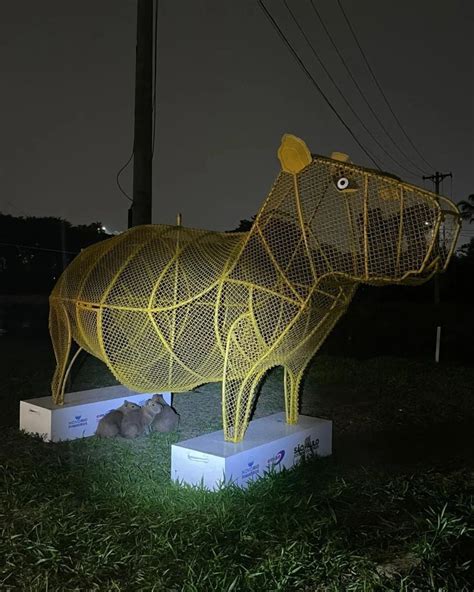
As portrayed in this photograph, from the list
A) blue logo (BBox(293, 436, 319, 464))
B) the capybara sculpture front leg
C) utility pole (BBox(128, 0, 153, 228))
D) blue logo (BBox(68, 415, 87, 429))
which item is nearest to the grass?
blue logo (BBox(293, 436, 319, 464))

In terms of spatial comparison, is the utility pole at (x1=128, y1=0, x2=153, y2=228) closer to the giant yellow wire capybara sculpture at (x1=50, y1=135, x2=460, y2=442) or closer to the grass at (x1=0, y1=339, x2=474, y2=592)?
the giant yellow wire capybara sculpture at (x1=50, y1=135, x2=460, y2=442)

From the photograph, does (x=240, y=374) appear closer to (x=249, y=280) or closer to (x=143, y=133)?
Result: (x=249, y=280)

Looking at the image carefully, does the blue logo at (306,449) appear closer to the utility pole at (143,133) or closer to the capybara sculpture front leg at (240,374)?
the capybara sculpture front leg at (240,374)

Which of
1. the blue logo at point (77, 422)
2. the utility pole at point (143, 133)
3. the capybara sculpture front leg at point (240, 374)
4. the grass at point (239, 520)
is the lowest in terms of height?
the grass at point (239, 520)

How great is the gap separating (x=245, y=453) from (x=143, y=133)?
5.00 meters

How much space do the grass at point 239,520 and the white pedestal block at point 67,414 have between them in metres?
0.14

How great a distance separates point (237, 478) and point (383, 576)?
1.58 meters

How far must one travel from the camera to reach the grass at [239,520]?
3250mm

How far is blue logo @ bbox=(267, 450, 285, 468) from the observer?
4.96 meters

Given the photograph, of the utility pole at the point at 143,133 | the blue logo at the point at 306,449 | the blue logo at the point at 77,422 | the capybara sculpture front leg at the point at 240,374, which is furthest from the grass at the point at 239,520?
the utility pole at the point at 143,133

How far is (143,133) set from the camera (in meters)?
8.16

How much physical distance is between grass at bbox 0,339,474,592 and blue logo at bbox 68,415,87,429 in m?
0.22

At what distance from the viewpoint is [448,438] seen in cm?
664

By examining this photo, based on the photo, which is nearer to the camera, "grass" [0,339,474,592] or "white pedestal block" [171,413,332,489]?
"grass" [0,339,474,592]
